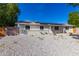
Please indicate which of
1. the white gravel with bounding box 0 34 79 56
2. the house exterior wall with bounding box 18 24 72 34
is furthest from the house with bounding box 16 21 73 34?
the white gravel with bounding box 0 34 79 56

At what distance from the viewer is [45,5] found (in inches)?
409

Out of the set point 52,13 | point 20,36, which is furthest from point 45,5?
point 20,36

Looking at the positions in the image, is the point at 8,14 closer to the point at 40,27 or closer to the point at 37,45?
the point at 40,27

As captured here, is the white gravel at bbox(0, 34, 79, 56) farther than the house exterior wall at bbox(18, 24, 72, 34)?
No

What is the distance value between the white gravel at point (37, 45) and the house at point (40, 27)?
0.45 feet

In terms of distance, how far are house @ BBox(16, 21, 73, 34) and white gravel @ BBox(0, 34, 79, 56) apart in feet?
0.45

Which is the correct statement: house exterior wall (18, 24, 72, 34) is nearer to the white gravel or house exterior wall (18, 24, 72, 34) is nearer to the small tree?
the white gravel

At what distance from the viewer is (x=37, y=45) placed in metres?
10.5

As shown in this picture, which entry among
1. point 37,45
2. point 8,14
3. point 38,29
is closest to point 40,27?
point 38,29

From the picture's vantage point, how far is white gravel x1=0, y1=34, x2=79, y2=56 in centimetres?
1042

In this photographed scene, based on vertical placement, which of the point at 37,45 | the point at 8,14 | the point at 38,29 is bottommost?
the point at 37,45

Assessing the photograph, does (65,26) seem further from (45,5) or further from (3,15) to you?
(3,15)

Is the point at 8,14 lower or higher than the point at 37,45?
higher

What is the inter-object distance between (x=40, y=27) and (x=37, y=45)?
42 cm
